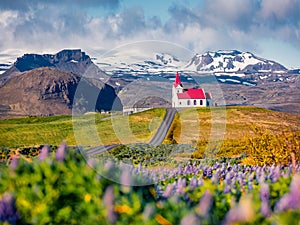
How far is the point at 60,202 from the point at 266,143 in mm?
17403

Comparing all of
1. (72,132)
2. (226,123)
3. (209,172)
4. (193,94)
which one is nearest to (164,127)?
(226,123)

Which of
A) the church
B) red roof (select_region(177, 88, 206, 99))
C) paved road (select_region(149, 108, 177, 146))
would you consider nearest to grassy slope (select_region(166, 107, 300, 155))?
paved road (select_region(149, 108, 177, 146))

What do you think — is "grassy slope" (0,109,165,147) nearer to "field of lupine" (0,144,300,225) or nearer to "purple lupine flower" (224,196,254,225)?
"field of lupine" (0,144,300,225)

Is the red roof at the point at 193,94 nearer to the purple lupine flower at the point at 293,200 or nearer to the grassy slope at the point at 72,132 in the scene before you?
the grassy slope at the point at 72,132

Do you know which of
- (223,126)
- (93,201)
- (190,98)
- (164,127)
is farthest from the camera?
(190,98)

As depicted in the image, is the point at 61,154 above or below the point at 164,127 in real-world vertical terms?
above

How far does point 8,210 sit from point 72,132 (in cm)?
6618

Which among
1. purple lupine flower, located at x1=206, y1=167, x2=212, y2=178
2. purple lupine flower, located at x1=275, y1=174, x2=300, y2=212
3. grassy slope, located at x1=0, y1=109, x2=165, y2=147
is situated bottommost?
grassy slope, located at x1=0, y1=109, x2=165, y2=147

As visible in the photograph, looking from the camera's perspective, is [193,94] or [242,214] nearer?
[242,214]

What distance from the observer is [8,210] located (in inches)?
162

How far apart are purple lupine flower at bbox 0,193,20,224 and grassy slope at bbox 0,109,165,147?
4940 centimetres

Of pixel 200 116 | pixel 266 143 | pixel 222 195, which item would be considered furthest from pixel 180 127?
pixel 222 195

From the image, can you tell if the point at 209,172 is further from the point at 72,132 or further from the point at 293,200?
the point at 72,132

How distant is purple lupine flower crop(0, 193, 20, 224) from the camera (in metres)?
4.11
